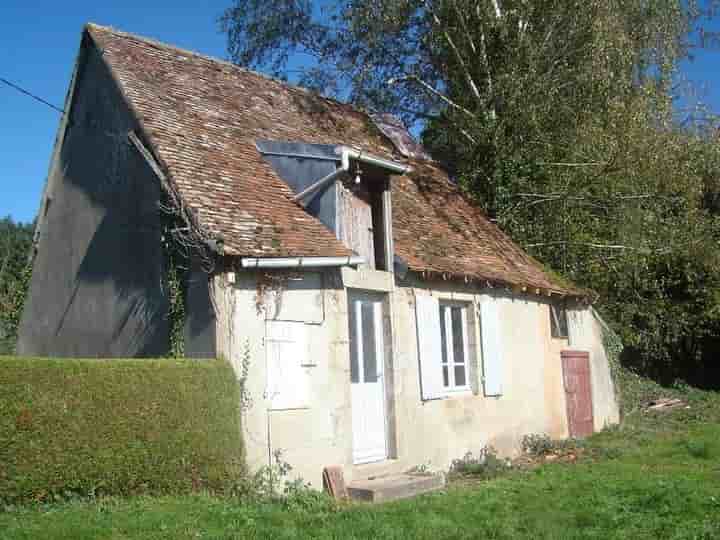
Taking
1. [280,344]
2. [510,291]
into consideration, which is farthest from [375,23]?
[280,344]

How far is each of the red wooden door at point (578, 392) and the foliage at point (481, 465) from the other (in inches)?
123

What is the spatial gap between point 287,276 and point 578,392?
8.09 meters

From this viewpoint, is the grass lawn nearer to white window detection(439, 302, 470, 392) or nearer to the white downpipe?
white window detection(439, 302, 470, 392)

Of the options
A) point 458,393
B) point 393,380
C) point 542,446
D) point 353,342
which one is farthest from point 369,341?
point 542,446

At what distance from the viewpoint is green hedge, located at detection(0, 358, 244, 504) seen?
693cm

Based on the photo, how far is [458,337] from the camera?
40.7ft

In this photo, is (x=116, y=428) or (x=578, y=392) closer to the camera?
(x=116, y=428)

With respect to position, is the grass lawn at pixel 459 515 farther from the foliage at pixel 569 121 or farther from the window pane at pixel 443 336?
the foliage at pixel 569 121

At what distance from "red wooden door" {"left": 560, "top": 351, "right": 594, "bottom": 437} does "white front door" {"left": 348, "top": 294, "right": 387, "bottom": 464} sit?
5334 millimetres

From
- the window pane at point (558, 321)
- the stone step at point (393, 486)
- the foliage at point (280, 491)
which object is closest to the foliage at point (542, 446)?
the window pane at point (558, 321)

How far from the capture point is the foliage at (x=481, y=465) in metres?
11.0

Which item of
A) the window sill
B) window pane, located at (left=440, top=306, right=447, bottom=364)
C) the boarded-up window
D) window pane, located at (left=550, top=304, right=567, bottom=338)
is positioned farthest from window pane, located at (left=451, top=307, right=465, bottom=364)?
the boarded-up window

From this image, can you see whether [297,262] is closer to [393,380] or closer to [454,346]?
[393,380]

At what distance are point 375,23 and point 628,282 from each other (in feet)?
26.6
